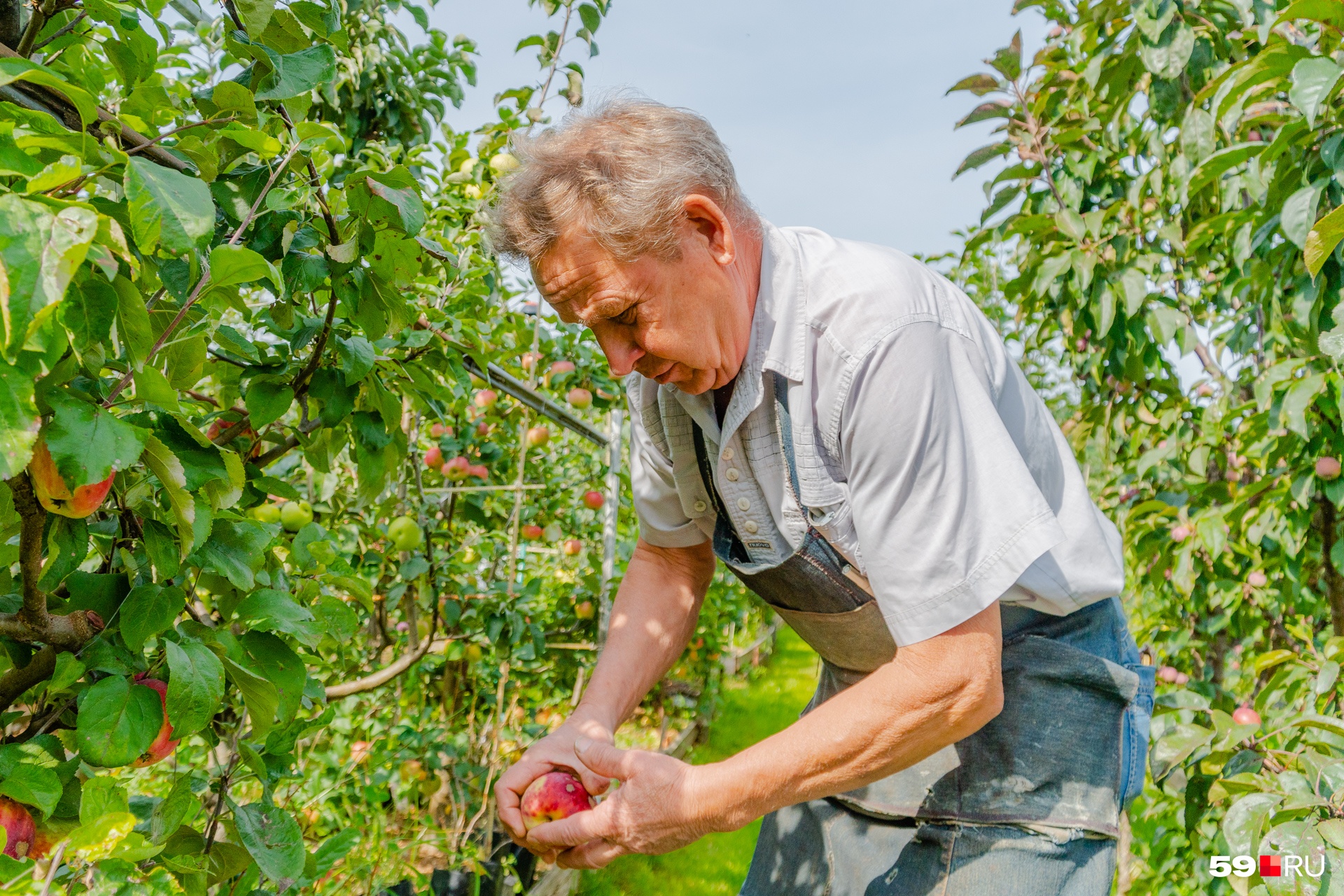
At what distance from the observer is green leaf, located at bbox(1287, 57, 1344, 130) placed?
1.44 meters

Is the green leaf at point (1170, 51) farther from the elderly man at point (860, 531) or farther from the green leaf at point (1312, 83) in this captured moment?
the elderly man at point (860, 531)

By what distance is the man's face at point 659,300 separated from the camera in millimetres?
1269

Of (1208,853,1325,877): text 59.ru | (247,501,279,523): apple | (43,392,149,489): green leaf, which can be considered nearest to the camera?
(43,392,149,489): green leaf

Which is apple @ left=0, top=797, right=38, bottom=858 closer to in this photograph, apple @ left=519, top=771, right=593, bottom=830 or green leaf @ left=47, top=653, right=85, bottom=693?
green leaf @ left=47, top=653, right=85, bottom=693

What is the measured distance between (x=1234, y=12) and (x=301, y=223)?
235 centimetres

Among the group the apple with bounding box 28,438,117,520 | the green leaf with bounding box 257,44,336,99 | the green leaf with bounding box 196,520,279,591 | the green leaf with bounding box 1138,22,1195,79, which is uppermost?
the green leaf with bounding box 1138,22,1195,79

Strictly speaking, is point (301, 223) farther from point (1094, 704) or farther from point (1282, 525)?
point (1282, 525)

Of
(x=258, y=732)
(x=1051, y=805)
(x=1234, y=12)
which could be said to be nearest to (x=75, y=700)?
(x=258, y=732)

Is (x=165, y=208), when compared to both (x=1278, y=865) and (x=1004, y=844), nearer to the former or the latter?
(x=1004, y=844)

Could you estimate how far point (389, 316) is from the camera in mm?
1196

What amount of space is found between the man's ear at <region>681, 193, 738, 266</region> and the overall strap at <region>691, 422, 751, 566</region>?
33 centimetres

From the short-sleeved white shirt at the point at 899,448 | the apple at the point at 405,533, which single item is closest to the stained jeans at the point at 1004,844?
the short-sleeved white shirt at the point at 899,448

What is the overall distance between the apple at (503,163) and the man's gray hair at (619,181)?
2.84 ft

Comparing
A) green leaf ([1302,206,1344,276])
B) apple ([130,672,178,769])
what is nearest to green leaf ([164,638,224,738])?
apple ([130,672,178,769])
